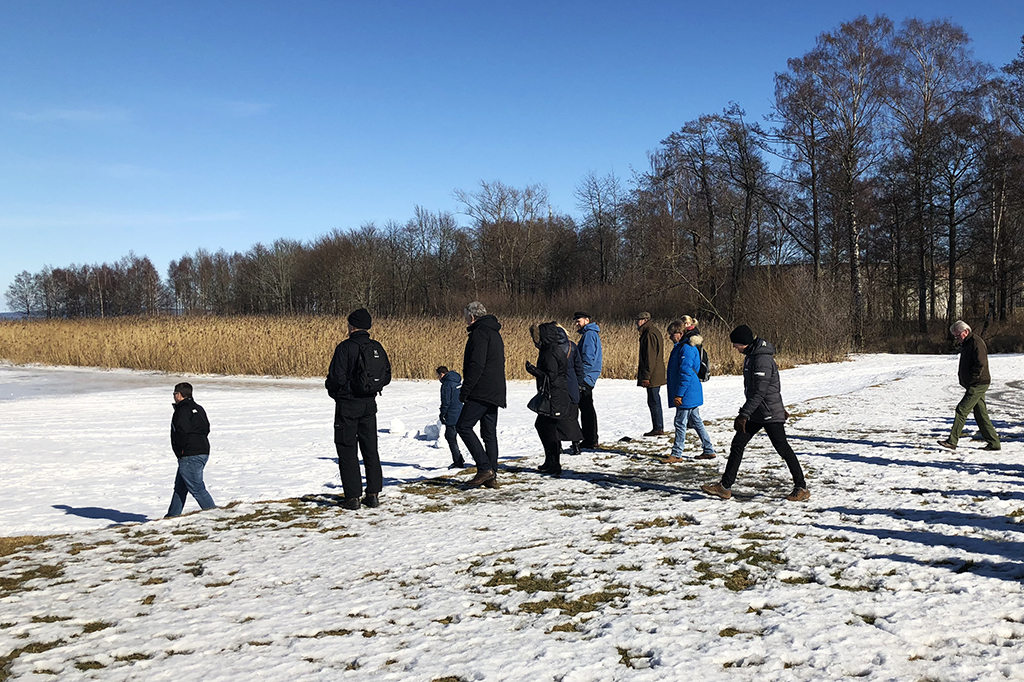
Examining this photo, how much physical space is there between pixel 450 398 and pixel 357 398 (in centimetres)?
228

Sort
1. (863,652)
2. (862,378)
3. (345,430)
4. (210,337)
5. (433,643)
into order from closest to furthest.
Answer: (863,652) < (433,643) < (345,430) < (862,378) < (210,337)

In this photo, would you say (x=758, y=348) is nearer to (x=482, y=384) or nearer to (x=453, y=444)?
(x=482, y=384)

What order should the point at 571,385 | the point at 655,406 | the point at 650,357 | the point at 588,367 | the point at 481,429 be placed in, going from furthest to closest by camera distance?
the point at 655,406 < the point at 650,357 < the point at 588,367 < the point at 571,385 < the point at 481,429

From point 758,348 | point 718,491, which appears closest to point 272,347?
point 718,491

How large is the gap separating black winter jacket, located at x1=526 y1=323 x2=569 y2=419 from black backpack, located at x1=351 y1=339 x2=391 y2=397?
1920 mm

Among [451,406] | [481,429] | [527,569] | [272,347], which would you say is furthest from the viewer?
[272,347]

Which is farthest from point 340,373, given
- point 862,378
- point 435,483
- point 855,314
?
point 855,314

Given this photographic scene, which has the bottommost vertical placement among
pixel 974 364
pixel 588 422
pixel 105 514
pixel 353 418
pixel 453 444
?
pixel 105 514

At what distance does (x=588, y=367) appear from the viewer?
9.84 m

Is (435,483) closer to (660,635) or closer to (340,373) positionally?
(340,373)

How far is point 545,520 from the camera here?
6680 mm

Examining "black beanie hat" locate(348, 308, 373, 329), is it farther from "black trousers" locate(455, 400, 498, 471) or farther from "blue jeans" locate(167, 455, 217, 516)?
"blue jeans" locate(167, 455, 217, 516)

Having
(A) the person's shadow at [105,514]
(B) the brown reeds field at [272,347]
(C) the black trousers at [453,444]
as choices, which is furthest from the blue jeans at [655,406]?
(B) the brown reeds field at [272,347]

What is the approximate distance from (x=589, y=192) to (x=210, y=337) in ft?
121
